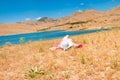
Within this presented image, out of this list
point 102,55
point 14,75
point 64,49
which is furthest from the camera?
point 64,49

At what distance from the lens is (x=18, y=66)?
34.3 ft

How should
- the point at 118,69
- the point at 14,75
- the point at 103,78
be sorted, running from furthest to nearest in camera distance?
1. the point at 14,75
2. the point at 118,69
3. the point at 103,78

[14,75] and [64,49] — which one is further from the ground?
[64,49]

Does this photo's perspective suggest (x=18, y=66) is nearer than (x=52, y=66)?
No

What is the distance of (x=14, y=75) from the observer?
29.6ft

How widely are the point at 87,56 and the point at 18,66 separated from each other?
338 cm

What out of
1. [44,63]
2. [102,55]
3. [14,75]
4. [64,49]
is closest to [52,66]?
[44,63]

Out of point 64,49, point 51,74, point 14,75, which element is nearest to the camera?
point 51,74

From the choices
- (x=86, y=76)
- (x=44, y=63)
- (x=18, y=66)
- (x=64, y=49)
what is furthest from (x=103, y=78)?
(x=64, y=49)

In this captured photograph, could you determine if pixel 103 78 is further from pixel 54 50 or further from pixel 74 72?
pixel 54 50

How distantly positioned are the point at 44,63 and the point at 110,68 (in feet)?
11.1

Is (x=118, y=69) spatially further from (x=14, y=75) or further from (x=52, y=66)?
(x=14, y=75)

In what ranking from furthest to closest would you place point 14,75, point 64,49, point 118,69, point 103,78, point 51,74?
point 64,49, point 14,75, point 51,74, point 118,69, point 103,78

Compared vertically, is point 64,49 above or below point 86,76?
above
